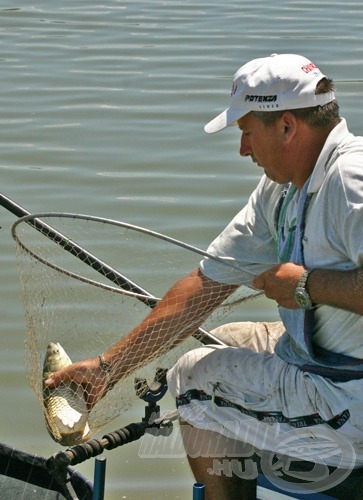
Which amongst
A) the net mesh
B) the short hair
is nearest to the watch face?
the net mesh

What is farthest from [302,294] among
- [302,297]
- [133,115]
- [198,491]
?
[133,115]

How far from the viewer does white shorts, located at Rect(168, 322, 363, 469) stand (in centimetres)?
329

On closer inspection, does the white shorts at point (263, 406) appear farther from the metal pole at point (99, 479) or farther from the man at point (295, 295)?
the metal pole at point (99, 479)

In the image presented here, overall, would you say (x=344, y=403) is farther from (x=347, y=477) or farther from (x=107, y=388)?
(x=107, y=388)

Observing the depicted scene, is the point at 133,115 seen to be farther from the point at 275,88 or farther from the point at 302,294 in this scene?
the point at 302,294

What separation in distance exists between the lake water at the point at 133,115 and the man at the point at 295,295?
1.31 metres

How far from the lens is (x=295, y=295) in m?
3.25

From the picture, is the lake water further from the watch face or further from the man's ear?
the man's ear

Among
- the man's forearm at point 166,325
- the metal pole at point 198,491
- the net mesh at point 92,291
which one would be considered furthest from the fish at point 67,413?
the metal pole at point 198,491

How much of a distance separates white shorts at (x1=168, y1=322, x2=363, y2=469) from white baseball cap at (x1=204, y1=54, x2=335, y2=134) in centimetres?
70

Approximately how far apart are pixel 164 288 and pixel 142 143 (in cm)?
251

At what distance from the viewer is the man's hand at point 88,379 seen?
3738mm

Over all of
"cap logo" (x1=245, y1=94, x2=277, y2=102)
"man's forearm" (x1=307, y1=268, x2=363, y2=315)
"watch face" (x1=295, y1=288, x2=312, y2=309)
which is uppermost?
"cap logo" (x1=245, y1=94, x2=277, y2=102)

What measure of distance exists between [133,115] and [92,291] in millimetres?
3237
